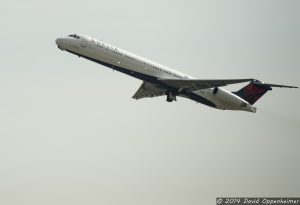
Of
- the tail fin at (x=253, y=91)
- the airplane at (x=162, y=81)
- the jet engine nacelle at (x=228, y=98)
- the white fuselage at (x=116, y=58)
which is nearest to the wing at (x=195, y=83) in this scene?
the airplane at (x=162, y=81)

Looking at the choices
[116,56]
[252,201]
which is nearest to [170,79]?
[116,56]

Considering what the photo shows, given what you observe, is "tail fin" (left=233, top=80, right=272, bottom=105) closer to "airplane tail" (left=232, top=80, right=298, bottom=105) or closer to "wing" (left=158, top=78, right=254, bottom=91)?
"airplane tail" (left=232, top=80, right=298, bottom=105)

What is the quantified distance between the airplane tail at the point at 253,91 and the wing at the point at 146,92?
11055mm

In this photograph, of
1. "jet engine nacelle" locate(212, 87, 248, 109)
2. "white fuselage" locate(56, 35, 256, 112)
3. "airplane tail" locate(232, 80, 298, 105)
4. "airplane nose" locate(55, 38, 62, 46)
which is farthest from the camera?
"airplane tail" locate(232, 80, 298, 105)

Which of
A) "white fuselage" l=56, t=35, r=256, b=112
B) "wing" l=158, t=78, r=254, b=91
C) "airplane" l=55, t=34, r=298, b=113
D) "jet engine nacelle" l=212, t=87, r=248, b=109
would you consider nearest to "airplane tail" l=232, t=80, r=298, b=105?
"airplane" l=55, t=34, r=298, b=113

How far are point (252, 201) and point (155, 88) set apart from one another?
740 inches

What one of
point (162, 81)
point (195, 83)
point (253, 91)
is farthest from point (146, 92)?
point (253, 91)

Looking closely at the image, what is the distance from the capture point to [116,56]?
244ft

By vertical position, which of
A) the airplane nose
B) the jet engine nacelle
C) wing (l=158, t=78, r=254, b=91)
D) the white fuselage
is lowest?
the jet engine nacelle

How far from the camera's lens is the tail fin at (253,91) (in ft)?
292

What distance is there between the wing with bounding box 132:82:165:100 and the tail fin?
36.3ft

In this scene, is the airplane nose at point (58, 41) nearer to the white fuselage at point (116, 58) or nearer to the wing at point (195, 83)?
the white fuselage at point (116, 58)

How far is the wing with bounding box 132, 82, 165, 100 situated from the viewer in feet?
273

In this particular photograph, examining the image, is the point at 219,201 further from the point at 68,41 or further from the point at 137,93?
the point at 68,41
